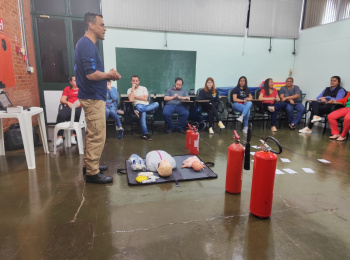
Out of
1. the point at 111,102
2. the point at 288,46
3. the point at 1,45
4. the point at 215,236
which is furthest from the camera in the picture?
the point at 288,46

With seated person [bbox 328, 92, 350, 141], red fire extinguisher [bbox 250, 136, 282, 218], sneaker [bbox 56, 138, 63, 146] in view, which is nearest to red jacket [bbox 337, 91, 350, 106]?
seated person [bbox 328, 92, 350, 141]

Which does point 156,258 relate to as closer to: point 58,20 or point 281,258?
point 281,258

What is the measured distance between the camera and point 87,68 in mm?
2373

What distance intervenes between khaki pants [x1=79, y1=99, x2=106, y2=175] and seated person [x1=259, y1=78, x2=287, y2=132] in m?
4.27

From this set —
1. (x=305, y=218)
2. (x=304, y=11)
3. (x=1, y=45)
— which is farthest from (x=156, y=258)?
(x=304, y=11)

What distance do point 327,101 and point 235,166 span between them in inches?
165

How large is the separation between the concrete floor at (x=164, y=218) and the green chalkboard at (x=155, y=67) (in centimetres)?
307

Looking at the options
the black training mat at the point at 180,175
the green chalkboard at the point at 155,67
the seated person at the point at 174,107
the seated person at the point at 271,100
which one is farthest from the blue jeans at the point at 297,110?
the black training mat at the point at 180,175

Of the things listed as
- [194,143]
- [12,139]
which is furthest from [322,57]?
[12,139]

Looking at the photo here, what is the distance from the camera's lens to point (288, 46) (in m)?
6.89

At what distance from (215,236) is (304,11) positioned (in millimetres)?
7137

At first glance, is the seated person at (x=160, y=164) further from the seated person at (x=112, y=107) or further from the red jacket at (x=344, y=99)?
the red jacket at (x=344, y=99)

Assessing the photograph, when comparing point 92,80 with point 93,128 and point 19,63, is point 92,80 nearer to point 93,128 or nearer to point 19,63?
point 93,128

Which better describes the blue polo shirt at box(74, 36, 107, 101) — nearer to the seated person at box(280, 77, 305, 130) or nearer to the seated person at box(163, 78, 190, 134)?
the seated person at box(163, 78, 190, 134)
